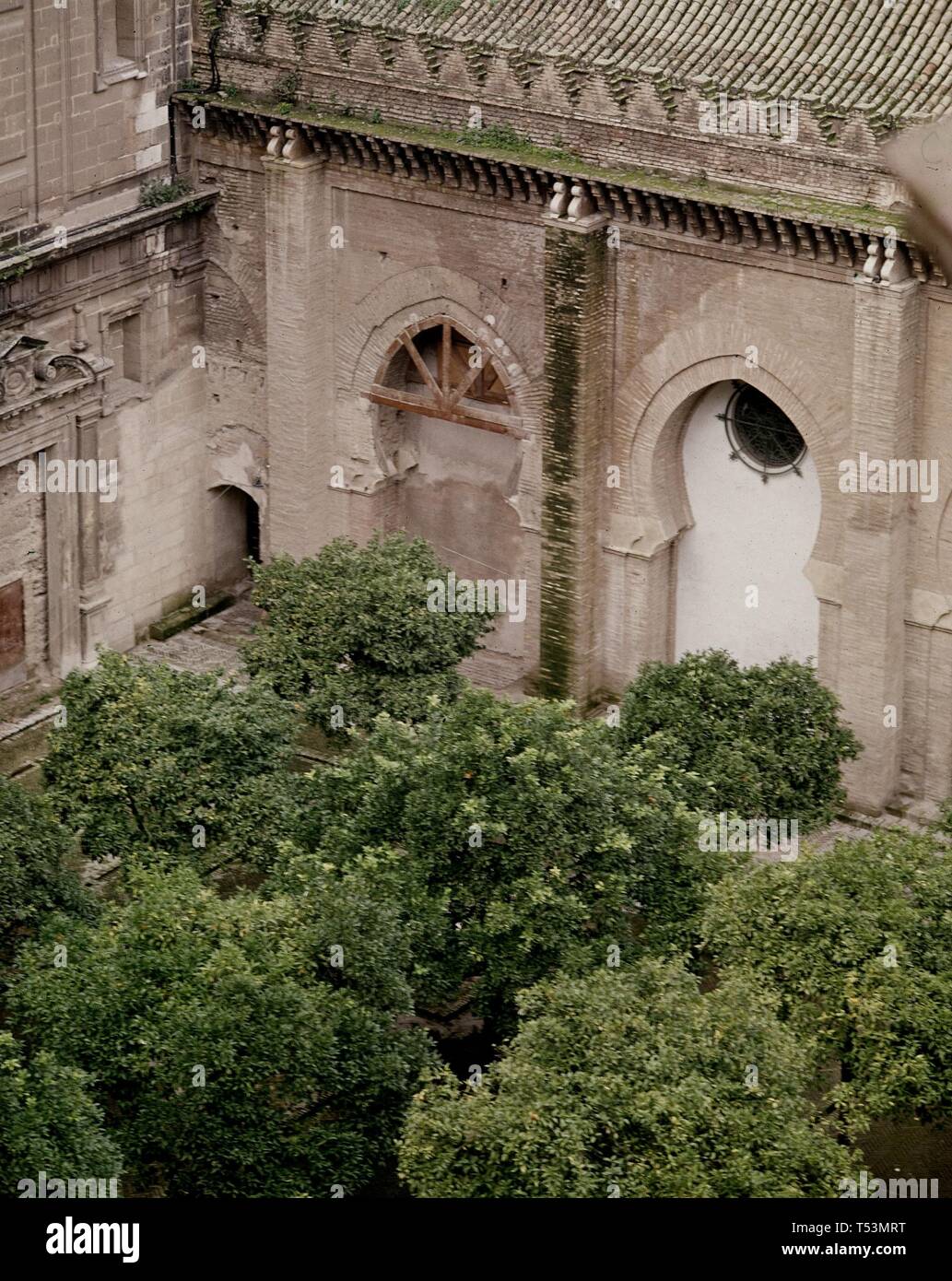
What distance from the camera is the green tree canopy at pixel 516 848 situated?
2730cm

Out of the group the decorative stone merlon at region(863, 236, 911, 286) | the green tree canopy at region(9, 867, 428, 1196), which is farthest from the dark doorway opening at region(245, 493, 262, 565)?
the green tree canopy at region(9, 867, 428, 1196)

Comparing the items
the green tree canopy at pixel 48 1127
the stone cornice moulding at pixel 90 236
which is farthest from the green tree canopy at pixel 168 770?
the stone cornice moulding at pixel 90 236

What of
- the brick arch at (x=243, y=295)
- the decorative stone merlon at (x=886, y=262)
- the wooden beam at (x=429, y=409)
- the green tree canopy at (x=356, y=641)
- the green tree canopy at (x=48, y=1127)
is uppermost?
the brick arch at (x=243, y=295)

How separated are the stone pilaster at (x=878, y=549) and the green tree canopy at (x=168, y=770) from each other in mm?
8573

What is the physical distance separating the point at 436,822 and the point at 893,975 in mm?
5213

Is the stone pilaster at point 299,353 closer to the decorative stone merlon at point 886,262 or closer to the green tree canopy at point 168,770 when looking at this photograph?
the green tree canopy at point 168,770

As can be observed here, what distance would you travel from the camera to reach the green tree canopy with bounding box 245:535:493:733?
109 feet

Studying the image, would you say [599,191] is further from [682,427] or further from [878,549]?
[878,549]

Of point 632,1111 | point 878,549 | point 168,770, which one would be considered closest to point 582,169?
point 878,549

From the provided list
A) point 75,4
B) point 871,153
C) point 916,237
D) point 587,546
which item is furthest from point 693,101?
point 916,237

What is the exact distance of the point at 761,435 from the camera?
118 feet

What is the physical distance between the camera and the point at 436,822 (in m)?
27.9

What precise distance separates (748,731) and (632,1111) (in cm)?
902

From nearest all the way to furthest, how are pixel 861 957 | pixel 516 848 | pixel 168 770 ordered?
pixel 861 957 → pixel 516 848 → pixel 168 770
